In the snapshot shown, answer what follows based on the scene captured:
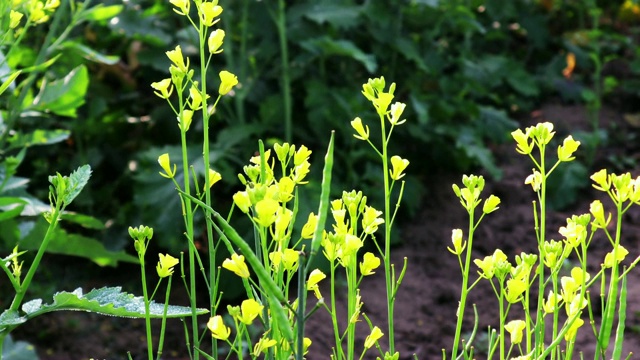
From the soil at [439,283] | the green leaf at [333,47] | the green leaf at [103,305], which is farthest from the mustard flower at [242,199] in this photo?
the green leaf at [333,47]

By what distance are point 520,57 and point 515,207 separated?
1644 mm

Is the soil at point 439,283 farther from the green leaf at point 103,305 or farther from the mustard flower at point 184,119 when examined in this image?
the mustard flower at point 184,119

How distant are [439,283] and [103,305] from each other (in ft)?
Result: 7.76

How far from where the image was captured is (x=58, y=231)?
2.54 meters

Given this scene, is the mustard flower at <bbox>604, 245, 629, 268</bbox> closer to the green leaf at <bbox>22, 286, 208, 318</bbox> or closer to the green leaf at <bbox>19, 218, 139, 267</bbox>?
the green leaf at <bbox>22, 286, 208, 318</bbox>

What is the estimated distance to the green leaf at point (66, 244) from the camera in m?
2.56

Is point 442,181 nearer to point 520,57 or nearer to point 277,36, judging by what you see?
point 277,36

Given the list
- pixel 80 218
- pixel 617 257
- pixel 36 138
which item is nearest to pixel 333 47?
pixel 36 138

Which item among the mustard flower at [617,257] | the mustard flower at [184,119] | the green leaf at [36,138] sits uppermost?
the mustard flower at [184,119]

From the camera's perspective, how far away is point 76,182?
1375 millimetres

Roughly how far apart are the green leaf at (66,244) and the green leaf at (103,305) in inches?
41.2

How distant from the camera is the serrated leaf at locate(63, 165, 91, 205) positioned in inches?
52.2

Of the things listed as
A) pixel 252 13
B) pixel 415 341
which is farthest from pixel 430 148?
pixel 415 341

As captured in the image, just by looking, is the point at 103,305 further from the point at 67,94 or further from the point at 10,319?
the point at 67,94
